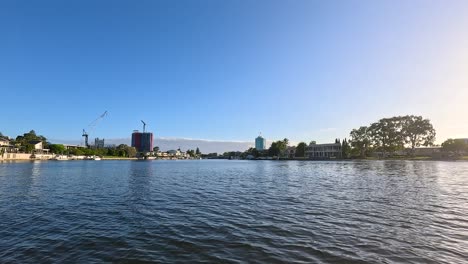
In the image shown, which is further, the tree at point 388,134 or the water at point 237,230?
the tree at point 388,134

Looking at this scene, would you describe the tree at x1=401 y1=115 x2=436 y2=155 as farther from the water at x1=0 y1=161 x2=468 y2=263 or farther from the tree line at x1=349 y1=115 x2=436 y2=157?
the water at x1=0 y1=161 x2=468 y2=263

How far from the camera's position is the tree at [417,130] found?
581ft

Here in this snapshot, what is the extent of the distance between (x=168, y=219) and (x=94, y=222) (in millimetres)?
5421

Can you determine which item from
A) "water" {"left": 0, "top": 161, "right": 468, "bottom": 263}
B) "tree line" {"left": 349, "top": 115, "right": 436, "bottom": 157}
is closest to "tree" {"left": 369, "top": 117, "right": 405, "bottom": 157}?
"tree line" {"left": 349, "top": 115, "right": 436, "bottom": 157}

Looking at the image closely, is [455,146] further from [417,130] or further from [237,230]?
[237,230]

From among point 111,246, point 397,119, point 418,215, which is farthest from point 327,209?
point 397,119

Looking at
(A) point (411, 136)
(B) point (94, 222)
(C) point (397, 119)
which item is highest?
(C) point (397, 119)

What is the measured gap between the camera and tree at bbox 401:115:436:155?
177m

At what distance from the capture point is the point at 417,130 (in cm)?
17812

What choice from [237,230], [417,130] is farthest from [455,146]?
[237,230]

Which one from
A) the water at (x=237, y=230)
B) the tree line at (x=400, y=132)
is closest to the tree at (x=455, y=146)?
the tree line at (x=400, y=132)

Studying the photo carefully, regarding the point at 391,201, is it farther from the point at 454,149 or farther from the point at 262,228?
the point at 454,149

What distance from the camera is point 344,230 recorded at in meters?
17.7

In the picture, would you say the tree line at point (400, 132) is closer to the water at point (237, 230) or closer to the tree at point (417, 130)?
the tree at point (417, 130)
